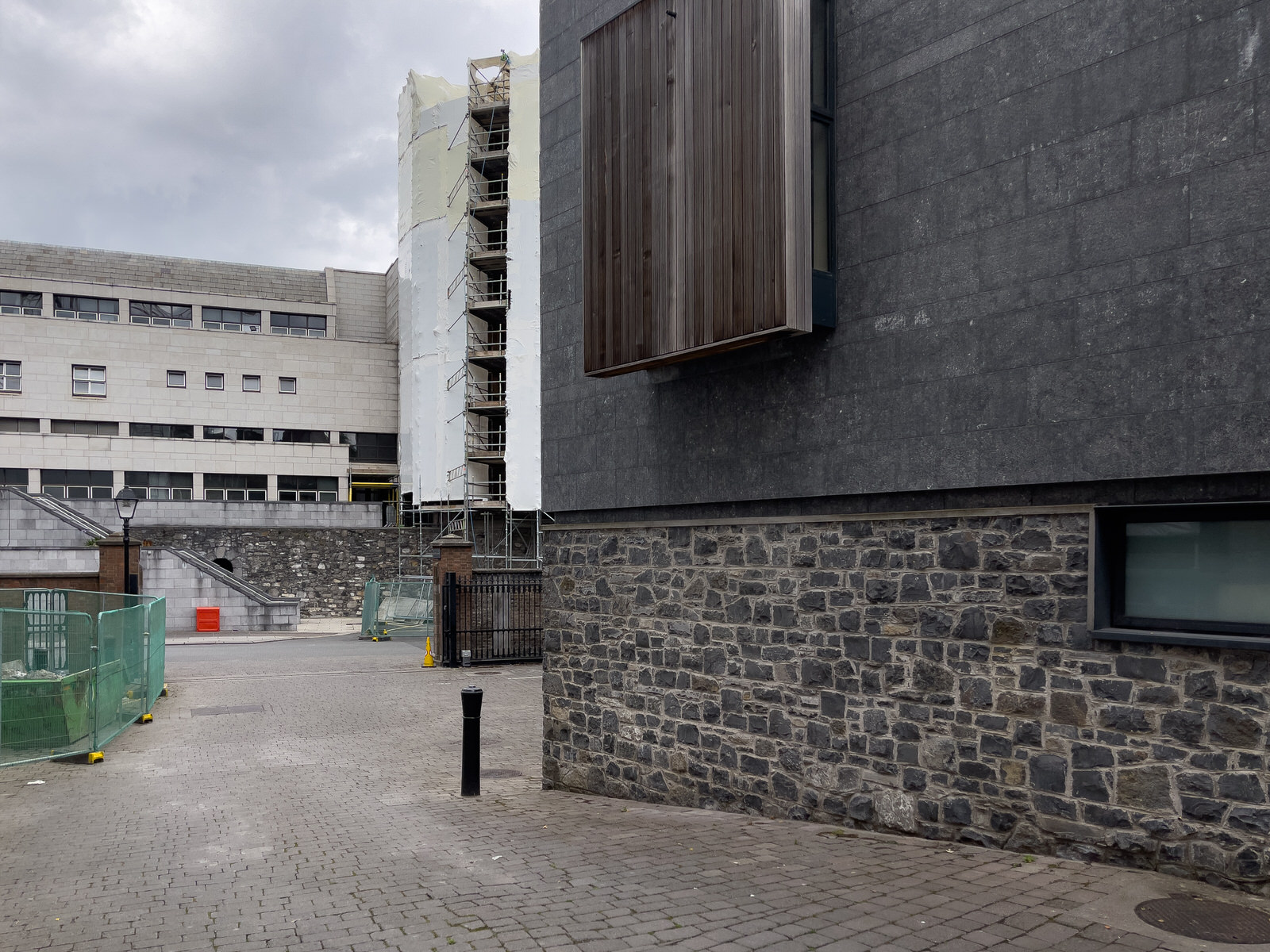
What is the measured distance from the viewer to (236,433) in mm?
49062

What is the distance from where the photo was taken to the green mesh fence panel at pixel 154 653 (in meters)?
15.2

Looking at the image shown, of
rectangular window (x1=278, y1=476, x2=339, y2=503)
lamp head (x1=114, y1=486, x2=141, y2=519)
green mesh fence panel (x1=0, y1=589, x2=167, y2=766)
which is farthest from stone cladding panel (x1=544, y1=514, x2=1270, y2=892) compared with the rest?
rectangular window (x1=278, y1=476, x2=339, y2=503)

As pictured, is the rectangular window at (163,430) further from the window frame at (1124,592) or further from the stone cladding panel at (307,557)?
the window frame at (1124,592)

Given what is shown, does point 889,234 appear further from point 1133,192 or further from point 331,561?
point 331,561

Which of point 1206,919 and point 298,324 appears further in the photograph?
point 298,324

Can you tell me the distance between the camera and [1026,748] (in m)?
6.32

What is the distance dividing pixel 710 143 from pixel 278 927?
21.7 feet

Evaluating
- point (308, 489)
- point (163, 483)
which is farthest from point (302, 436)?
point (163, 483)

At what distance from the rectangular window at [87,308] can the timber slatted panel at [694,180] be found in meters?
48.2

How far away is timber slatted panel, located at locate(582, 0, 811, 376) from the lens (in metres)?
7.50

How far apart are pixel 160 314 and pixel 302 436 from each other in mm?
10213

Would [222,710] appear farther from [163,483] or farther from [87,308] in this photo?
[87,308]

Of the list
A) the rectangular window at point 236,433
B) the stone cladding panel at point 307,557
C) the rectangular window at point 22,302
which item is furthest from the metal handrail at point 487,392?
the rectangular window at point 22,302

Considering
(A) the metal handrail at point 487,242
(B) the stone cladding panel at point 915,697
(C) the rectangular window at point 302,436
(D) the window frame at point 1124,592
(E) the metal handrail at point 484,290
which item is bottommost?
(B) the stone cladding panel at point 915,697
